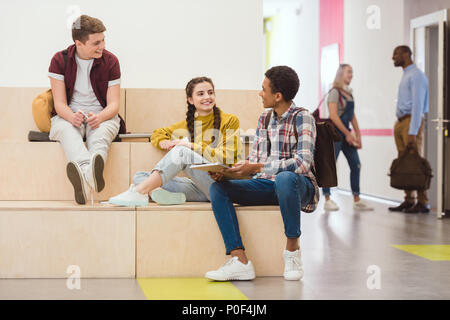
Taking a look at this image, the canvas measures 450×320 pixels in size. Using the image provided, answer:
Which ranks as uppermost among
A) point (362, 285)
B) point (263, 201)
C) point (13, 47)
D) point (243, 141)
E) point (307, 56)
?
point (307, 56)

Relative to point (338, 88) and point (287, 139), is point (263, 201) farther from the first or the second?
point (338, 88)

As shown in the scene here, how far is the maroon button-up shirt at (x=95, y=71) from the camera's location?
402cm

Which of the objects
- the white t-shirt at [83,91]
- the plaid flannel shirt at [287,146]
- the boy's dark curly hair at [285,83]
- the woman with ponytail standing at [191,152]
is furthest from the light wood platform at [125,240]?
the white t-shirt at [83,91]

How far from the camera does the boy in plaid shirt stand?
10.6ft

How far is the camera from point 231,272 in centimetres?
325

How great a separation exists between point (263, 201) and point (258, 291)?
0.55 meters

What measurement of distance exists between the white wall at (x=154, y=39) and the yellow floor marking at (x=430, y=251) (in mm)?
1671

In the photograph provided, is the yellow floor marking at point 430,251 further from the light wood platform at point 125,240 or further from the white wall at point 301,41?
the white wall at point 301,41

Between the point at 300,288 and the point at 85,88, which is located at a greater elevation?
the point at 85,88

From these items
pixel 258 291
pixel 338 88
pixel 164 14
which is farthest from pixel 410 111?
pixel 258 291

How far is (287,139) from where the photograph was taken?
336cm

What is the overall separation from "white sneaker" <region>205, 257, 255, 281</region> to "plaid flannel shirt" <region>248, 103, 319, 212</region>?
1.51 feet

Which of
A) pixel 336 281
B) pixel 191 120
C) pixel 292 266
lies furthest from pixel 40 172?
pixel 336 281

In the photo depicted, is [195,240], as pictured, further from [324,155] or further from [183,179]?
[324,155]
